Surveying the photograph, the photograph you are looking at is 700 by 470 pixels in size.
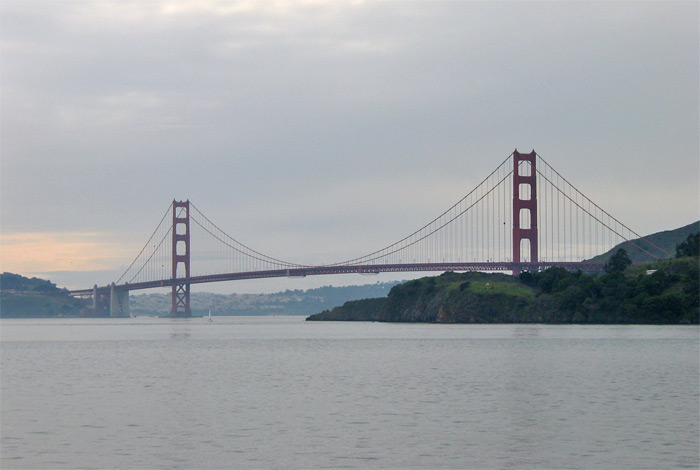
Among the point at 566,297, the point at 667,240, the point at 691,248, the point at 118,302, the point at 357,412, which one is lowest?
the point at 357,412

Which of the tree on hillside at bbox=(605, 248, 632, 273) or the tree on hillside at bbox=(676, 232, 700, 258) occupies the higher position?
the tree on hillside at bbox=(676, 232, 700, 258)

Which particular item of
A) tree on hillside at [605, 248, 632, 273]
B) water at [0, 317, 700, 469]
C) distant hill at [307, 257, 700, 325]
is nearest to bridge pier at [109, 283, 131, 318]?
distant hill at [307, 257, 700, 325]

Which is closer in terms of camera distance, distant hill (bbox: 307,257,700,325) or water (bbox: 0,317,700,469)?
water (bbox: 0,317,700,469)

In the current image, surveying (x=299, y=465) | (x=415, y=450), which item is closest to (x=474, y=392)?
(x=415, y=450)

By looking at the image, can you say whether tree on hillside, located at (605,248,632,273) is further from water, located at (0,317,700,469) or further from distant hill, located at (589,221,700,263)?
water, located at (0,317,700,469)

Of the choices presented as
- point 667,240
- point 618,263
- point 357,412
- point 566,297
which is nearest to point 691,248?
point 618,263

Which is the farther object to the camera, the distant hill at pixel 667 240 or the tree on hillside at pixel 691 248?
the distant hill at pixel 667 240

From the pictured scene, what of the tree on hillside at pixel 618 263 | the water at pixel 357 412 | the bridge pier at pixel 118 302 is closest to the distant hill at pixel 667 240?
the tree on hillside at pixel 618 263

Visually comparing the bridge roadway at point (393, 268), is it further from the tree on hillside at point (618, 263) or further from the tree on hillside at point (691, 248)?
the tree on hillside at point (691, 248)

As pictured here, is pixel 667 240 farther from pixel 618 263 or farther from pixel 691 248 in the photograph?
pixel 618 263

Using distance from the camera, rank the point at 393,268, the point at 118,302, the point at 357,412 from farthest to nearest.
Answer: the point at 118,302 → the point at 393,268 → the point at 357,412
